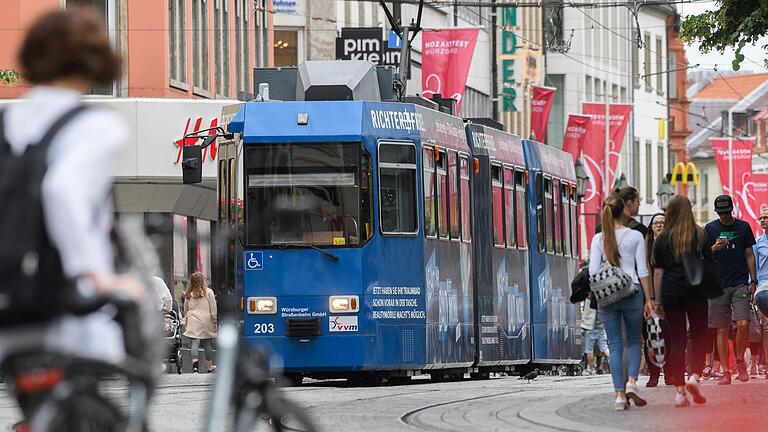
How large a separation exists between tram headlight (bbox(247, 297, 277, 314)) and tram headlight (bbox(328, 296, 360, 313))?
0.58m

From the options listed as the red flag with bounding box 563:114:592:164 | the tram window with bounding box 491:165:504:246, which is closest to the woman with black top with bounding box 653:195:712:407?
the tram window with bounding box 491:165:504:246

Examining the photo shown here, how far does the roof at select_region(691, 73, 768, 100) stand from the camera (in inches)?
6029

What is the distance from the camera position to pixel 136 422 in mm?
5809

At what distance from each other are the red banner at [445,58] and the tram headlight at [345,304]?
2274cm

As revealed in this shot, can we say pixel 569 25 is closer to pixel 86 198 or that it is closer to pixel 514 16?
pixel 514 16

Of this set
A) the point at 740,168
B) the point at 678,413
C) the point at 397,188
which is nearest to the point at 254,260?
the point at 397,188

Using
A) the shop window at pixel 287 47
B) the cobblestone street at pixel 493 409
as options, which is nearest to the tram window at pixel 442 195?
the cobblestone street at pixel 493 409

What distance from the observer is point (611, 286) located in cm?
1513

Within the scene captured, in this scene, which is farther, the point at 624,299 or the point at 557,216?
the point at 557,216

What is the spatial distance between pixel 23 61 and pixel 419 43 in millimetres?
56870

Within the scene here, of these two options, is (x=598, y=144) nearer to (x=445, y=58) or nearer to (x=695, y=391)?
(x=445, y=58)

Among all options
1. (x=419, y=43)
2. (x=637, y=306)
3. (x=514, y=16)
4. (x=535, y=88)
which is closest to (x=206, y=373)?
(x=637, y=306)

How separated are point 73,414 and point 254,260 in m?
15.7

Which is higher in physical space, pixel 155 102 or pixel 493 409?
pixel 155 102
